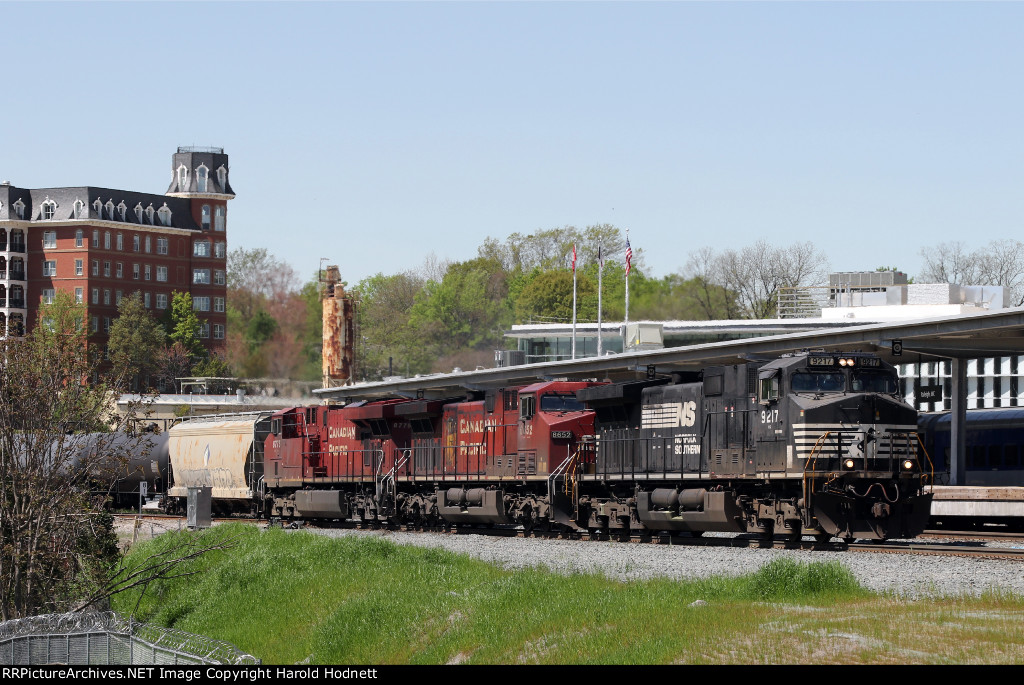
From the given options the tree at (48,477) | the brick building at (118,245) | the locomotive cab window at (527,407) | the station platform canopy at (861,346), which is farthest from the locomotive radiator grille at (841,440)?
the brick building at (118,245)

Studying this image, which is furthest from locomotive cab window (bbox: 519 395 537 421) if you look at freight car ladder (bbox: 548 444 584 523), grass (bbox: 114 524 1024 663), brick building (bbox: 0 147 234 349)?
brick building (bbox: 0 147 234 349)

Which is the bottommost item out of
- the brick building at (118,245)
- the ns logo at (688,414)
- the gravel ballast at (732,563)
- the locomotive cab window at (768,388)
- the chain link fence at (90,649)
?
the chain link fence at (90,649)

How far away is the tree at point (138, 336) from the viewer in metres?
113

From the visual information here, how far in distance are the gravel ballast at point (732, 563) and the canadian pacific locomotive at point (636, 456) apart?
121 centimetres

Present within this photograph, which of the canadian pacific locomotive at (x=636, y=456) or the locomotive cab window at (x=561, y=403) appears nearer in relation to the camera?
the canadian pacific locomotive at (x=636, y=456)

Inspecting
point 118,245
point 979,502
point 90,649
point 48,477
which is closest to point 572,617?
point 90,649

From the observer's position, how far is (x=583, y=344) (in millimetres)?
79062

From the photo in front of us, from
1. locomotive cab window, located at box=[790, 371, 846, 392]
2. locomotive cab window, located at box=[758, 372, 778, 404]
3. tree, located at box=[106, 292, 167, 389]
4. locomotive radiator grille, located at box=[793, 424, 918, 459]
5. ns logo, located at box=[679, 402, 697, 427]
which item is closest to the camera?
locomotive radiator grille, located at box=[793, 424, 918, 459]

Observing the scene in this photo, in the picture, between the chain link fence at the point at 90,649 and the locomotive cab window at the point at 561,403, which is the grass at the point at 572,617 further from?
the locomotive cab window at the point at 561,403

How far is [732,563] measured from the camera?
19.5 m

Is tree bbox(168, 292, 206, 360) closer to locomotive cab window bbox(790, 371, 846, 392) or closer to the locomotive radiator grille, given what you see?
locomotive cab window bbox(790, 371, 846, 392)

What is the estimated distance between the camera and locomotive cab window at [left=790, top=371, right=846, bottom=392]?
72.3 ft

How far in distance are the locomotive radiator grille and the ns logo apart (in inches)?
137

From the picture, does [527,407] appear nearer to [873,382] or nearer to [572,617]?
[873,382]
